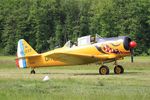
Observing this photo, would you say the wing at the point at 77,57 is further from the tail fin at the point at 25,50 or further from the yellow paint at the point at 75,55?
the tail fin at the point at 25,50

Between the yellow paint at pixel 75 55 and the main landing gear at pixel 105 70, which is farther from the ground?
the yellow paint at pixel 75 55

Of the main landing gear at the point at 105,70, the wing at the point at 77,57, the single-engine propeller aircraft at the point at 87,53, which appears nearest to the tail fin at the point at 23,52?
the single-engine propeller aircraft at the point at 87,53

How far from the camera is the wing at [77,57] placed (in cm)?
2763

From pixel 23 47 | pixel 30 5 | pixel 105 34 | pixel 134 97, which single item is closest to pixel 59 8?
pixel 30 5

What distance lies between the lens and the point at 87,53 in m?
28.4

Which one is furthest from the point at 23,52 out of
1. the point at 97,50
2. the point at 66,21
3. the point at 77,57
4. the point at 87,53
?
the point at 66,21

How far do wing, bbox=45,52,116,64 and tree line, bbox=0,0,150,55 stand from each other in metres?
→ 49.2

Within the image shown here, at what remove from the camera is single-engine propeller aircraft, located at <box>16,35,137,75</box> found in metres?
27.2

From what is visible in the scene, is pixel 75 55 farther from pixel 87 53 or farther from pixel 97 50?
pixel 97 50

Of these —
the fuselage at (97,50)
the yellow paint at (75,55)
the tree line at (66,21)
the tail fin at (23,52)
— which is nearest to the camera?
the fuselage at (97,50)

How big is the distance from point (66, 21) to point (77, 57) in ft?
207

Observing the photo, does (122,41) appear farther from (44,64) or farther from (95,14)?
(95,14)

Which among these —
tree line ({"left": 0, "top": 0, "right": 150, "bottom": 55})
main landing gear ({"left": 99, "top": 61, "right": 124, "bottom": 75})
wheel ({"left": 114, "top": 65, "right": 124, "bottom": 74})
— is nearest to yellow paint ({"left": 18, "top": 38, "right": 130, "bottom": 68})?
main landing gear ({"left": 99, "top": 61, "right": 124, "bottom": 75})

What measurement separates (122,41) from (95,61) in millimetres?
2277
